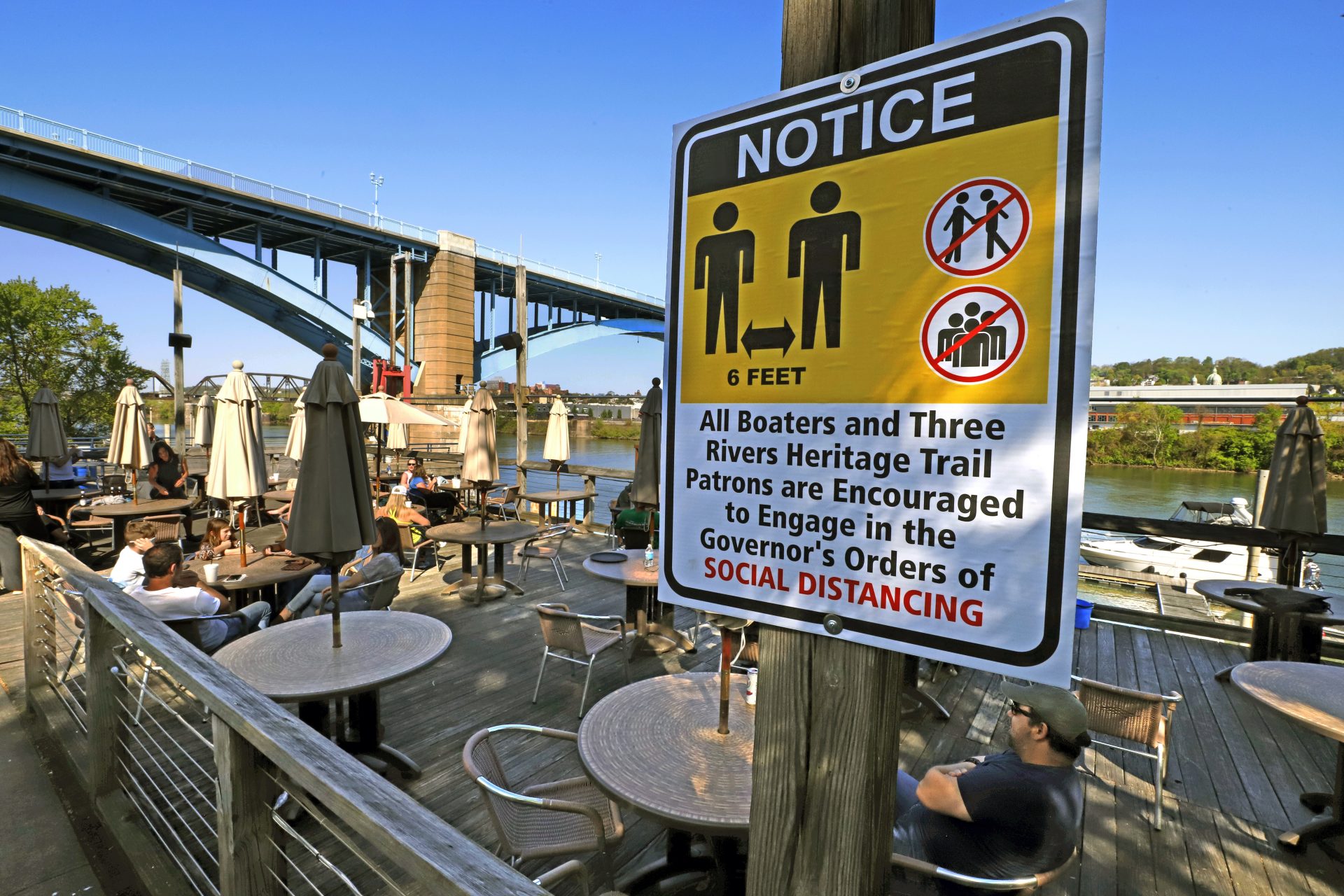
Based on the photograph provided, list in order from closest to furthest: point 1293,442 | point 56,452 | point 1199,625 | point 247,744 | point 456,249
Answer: point 247,744 < point 1293,442 < point 1199,625 < point 56,452 < point 456,249

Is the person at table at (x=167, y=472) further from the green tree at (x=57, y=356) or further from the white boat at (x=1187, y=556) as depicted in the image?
the white boat at (x=1187, y=556)

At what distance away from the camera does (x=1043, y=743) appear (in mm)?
2186

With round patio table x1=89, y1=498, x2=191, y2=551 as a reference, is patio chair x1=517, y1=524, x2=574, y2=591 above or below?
below

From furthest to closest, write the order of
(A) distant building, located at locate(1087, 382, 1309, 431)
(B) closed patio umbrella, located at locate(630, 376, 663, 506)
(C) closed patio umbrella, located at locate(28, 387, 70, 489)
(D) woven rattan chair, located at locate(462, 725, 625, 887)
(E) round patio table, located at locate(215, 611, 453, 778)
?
(A) distant building, located at locate(1087, 382, 1309, 431)
(C) closed patio umbrella, located at locate(28, 387, 70, 489)
(B) closed patio umbrella, located at locate(630, 376, 663, 506)
(E) round patio table, located at locate(215, 611, 453, 778)
(D) woven rattan chair, located at locate(462, 725, 625, 887)

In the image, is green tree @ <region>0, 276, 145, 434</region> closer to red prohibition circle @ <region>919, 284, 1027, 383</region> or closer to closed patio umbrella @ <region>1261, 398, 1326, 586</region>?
red prohibition circle @ <region>919, 284, 1027, 383</region>

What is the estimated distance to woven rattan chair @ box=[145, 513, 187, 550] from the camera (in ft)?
23.4

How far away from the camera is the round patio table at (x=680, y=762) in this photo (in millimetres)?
2137

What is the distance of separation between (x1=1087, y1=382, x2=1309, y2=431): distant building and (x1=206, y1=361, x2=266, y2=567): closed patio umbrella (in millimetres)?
26342

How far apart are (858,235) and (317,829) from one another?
3.88m

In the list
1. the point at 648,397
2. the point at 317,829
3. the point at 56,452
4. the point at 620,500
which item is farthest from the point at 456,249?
the point at 317,829

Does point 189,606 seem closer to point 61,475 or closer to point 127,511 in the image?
point 127,511

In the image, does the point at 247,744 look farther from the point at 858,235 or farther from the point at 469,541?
the point at 469,541

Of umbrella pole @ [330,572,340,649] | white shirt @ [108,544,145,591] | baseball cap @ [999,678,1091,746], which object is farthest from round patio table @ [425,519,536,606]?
baseball cap @ [999,678,1091,746]

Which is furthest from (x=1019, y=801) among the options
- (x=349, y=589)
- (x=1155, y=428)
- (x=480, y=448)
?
(x=1155, y=428)
